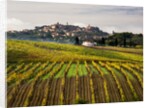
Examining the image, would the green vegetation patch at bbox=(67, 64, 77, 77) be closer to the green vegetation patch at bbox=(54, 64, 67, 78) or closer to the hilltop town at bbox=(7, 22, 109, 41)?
the green vegetation patch at bbox=(54, 64, 67, 78)

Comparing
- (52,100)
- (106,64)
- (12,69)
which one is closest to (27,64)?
(12,69)

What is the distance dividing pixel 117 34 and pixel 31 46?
2.82 ft

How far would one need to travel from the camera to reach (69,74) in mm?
2584

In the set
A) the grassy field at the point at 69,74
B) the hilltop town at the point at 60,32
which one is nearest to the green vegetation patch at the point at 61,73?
the grassy field at the point at 69,74

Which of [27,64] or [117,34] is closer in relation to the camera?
[27,64]

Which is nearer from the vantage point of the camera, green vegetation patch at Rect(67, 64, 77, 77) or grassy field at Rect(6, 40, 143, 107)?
grassy field at Rect(6, 40, 143, 107)

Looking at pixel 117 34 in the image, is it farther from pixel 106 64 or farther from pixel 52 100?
pixel 52 100

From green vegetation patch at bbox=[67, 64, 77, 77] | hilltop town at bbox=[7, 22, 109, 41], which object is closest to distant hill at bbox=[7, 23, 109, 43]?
hilltop town at bbox=[7, 22, 109, 41]

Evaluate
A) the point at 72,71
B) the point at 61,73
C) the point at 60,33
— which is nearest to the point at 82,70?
the point at 72,71

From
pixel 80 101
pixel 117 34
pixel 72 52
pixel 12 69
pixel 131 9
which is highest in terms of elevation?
pixel 131 9

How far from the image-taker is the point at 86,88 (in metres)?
2.61

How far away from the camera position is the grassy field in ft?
8.13

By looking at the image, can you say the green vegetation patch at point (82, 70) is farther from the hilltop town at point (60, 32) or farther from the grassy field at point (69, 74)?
the hilltop town at point (60, 32)

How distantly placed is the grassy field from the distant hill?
6 centimetres
